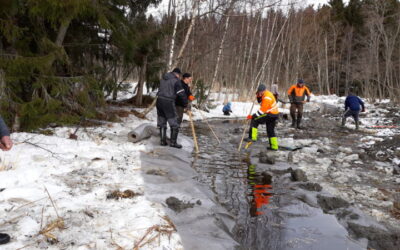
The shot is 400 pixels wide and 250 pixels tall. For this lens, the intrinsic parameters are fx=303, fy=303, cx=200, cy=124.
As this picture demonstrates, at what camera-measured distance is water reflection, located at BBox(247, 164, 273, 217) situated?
406cm

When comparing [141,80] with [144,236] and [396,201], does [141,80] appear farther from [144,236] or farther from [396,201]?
[144,236]

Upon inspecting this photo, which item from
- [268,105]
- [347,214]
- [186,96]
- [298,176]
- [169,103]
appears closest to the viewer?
[347,214]

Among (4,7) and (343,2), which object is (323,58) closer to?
(343,2)

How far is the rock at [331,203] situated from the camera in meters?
4.11

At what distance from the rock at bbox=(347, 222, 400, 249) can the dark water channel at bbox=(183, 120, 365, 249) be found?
121mm

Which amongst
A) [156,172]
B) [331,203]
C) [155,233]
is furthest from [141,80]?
[155,233]

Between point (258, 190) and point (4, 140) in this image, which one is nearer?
point (4, 140)

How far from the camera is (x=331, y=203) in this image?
4176 mm

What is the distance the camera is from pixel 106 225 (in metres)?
2.91

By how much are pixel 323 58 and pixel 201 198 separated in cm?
4066

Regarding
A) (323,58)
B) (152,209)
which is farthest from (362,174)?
(323,58)

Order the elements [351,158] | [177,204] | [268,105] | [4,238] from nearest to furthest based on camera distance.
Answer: [4,238] < [177,204] < [351,158] < [268,105]

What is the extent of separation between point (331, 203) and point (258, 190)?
1083 mm

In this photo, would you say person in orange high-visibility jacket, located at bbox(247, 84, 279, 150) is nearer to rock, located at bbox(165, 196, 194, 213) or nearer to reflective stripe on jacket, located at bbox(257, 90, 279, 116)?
reflective stripe on jacket, located at bbox(257, 90, 279, 116)
